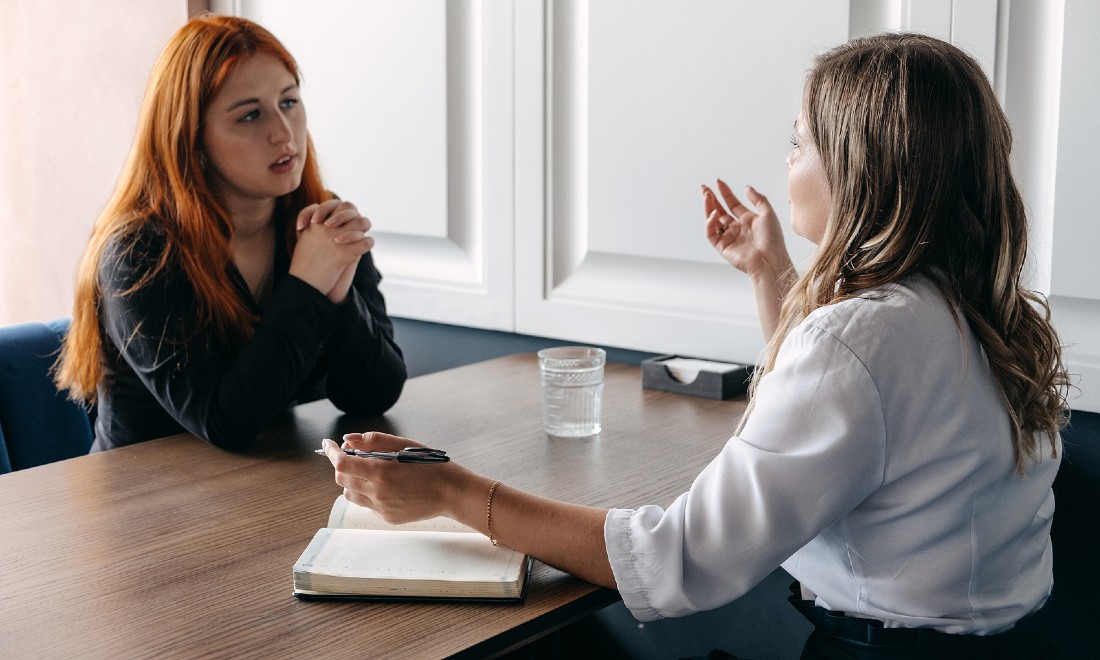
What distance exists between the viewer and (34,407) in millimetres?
1817

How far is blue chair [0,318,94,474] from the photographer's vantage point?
179 cm

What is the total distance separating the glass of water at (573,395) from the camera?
5.02 feet

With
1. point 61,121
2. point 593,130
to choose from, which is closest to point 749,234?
point 593,130

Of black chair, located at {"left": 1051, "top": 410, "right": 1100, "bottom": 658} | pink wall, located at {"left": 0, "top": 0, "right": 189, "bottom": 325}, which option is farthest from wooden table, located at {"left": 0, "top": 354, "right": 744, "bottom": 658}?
pink wall, located at {"left": 0, "top": 0, "right": 189, "bottom": 325}

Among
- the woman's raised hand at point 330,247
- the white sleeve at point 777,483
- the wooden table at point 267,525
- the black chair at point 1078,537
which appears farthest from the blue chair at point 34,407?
the black chair at point 1078,537

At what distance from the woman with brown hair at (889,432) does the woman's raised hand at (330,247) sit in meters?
0.59

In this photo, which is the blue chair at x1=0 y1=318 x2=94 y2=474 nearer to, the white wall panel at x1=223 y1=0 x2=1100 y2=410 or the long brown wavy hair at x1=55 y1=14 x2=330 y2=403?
the long brown wavy hair at x1=55 y1=14 x2=330 y2=403

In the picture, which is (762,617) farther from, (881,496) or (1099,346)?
(881,496)

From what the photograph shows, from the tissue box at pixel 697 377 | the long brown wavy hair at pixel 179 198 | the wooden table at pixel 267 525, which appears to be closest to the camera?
the wooden table at pixel 267 525

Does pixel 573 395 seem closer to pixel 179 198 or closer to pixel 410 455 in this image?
pixel 410 455

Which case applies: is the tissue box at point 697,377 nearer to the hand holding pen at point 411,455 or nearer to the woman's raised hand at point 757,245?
the woman's raised hand at point 757,245

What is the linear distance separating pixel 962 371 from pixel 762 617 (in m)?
0.95

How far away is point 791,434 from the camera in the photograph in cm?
95

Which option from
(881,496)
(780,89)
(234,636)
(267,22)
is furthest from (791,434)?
(267,22)
